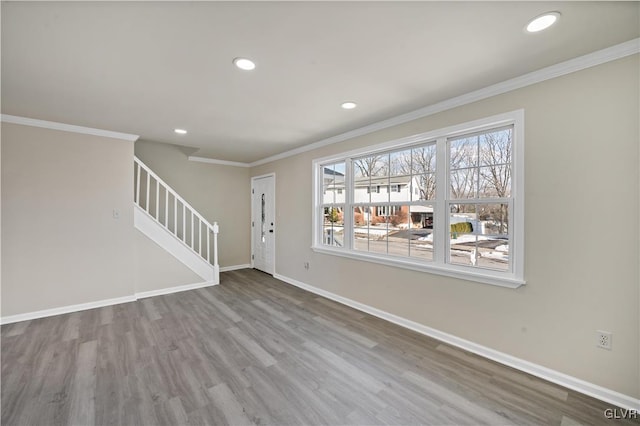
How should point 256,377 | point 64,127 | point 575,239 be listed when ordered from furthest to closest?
1. point 64,127
2. point 256,377
3. point 575,239

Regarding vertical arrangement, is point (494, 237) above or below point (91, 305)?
above

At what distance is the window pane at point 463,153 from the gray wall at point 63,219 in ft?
14.3

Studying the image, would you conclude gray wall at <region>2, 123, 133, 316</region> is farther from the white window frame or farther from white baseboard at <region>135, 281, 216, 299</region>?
the white window frame

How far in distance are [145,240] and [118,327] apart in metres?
1.40

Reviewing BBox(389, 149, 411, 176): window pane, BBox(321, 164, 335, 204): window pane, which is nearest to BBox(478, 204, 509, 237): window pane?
BBox(389, 149, 411, 176): window pane

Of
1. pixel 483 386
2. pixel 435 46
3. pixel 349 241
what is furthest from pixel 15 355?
pixel 435 46

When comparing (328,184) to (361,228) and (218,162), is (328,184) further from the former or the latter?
(218,162)

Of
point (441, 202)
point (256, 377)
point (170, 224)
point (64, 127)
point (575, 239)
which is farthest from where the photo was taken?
point (170, 224)

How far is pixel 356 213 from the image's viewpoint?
3869 mm

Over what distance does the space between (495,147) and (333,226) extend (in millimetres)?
2435

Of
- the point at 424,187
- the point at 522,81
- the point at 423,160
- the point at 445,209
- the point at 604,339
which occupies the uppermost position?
the point at 522,81

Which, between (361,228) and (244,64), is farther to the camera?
(361,228)

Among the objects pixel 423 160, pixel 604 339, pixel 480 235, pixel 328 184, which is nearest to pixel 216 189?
pixel 328 184

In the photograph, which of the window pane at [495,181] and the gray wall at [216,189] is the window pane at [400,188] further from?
the gray wall at [216,189]
